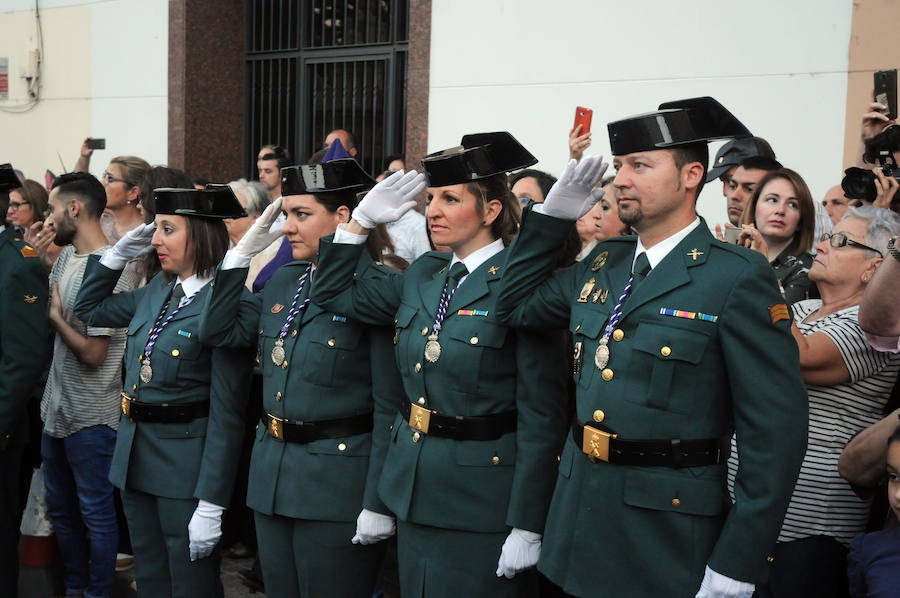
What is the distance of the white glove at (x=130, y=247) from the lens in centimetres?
414

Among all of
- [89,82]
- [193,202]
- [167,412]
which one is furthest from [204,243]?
[89,82]

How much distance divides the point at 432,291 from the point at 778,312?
44.4 inches

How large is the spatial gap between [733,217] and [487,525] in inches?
92.5

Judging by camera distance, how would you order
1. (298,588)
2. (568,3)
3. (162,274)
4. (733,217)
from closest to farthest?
(298,588) < (162,274) < (733,217) < (568,3)

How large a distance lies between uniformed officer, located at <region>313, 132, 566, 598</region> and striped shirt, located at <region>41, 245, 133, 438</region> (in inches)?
79.9

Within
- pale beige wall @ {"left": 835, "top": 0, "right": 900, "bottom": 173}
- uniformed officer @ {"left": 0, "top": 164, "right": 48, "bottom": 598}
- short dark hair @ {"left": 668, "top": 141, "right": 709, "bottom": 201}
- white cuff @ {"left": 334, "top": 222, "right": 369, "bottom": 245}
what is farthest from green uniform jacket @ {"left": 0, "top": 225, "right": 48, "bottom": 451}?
pale beige wall @ {"left": 835, "top": 0, "right": 900, "bottom": 173}

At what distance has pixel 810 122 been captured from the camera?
5.73 m

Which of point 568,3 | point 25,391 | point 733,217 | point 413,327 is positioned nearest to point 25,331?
point 25,391

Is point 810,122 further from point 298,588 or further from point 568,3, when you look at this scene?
point 298,588

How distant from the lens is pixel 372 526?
3154 mm

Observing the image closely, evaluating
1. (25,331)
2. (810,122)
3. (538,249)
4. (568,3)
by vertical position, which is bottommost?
(25,331)

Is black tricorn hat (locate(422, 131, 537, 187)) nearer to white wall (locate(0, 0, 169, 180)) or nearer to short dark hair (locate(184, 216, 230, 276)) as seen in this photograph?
short dark hair (locate(184, 216, 230, 276))

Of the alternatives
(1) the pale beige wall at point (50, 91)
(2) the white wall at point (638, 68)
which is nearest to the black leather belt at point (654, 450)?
(2) the white wall at point (638, 68)

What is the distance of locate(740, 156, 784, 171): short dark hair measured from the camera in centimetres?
448
